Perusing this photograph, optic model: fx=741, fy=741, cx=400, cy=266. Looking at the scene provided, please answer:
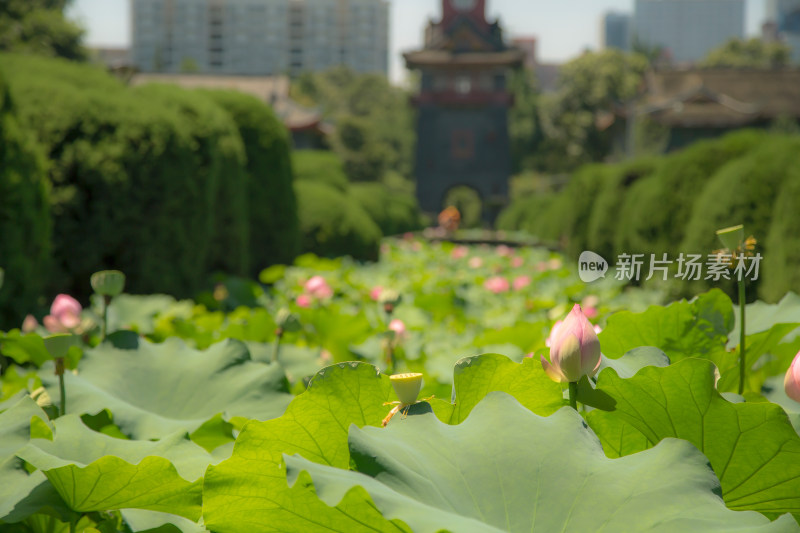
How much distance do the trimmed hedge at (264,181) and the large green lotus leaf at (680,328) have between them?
17.3 feet

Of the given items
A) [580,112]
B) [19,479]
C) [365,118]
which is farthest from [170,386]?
[365,118]

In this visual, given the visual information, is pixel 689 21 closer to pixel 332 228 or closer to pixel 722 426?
pixel 332 228

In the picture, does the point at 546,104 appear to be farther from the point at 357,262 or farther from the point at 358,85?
the point at 357,262

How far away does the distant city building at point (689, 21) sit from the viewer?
186 metres

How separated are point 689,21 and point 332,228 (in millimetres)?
204512

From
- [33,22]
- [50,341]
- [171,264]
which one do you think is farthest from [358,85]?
[50,341]

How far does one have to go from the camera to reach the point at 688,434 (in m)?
0.73

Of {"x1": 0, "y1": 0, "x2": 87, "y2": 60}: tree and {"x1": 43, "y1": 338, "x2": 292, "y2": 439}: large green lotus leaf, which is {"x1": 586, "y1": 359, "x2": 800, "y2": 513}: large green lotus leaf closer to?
{"x1": 43, "y1": 338, "x2": 292, "y2": 439}: large green lotus leaf

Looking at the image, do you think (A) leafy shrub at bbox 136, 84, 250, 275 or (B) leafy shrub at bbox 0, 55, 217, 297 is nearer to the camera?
(B) leafy shrub at bbox 0, 55, 217, 297

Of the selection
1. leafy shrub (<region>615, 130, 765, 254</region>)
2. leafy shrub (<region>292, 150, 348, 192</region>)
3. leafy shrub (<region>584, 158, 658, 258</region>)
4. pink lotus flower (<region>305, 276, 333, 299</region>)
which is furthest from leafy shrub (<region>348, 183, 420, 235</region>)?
pink lotus flower (<region>305, 276, 333, 299</region>)

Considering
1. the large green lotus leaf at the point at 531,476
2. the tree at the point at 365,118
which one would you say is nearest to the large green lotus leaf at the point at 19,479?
the large green lotus leaf at the point at 531,476

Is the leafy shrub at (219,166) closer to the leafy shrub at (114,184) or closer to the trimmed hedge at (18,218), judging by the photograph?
the leafy shrub at (114,184)

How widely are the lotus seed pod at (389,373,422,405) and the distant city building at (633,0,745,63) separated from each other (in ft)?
659

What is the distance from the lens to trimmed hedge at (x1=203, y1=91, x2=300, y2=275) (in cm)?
604
